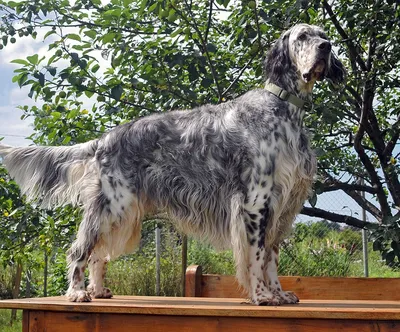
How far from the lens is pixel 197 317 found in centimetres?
275

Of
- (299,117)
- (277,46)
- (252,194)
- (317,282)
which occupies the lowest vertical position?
(317,282)

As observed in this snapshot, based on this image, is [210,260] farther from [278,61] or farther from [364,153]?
[278,61]

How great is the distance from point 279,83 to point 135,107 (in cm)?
195

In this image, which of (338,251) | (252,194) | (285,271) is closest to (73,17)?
(252,194)

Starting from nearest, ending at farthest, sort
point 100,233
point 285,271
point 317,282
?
point 100,233 → point 317,282 → point 285,271

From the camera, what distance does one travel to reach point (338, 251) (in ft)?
29.9

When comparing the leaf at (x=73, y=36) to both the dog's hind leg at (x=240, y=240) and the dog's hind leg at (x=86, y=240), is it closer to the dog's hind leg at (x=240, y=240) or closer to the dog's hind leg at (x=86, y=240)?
the dog's hind leg at (x=86, y=240)

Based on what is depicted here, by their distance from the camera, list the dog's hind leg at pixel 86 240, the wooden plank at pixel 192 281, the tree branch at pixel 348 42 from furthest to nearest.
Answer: the tree branch at pixel 348 42, the wooden plank at pixel 192 281, the dog's hind leg at pixel 86 240

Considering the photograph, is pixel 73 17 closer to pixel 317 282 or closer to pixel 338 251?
pixel 317 282

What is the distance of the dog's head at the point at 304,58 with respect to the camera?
2.95m

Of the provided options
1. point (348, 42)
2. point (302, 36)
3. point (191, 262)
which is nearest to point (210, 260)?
point (191, 262)

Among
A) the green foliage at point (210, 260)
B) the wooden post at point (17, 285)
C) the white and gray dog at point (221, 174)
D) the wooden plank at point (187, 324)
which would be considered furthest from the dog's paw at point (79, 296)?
the green foliage at point (210, 260)

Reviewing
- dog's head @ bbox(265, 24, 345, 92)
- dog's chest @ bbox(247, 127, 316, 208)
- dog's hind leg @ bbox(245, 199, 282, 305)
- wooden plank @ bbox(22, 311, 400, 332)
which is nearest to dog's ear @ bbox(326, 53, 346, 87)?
dog's head @ bbox(265, 24, 345, 92)

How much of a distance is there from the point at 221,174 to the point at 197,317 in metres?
0.68
